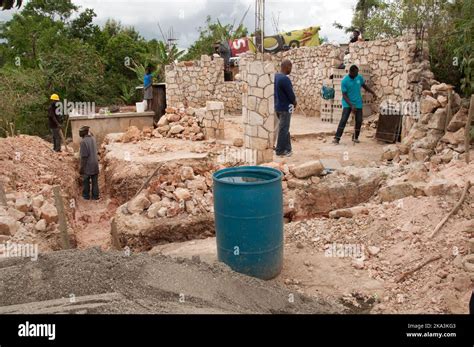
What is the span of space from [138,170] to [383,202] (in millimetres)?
4812

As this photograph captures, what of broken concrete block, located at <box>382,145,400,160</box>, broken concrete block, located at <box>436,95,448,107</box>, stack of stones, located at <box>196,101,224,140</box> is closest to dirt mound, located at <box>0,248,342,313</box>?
broken concrete block, located at <box>382,145,400,160</box>

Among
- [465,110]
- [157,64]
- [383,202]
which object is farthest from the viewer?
[157,64]

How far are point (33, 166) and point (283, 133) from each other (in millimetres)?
5067

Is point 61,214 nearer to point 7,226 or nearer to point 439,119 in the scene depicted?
point 7,226

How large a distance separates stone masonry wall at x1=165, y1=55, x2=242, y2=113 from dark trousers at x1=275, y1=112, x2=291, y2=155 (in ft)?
23.9

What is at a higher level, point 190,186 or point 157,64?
point 157,64

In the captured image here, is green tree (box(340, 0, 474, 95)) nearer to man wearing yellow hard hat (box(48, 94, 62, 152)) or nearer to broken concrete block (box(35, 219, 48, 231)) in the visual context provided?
broken concrete block (box(35, 219, 48, 231))

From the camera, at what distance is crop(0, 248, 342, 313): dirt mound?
306 centimetres

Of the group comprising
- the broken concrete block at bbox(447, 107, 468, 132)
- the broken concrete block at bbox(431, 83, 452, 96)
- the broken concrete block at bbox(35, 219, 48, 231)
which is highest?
the broken concrete block at bbox(431, 83, 452, 96)

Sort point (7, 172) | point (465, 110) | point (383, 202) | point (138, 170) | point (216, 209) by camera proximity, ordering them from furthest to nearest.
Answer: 1. point (138, 170)
2. point (7, 172)
3. point (465, 110)
4. point (383, 202)
5. point (216, 209)

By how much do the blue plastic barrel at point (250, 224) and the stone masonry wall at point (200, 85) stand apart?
10747mm
